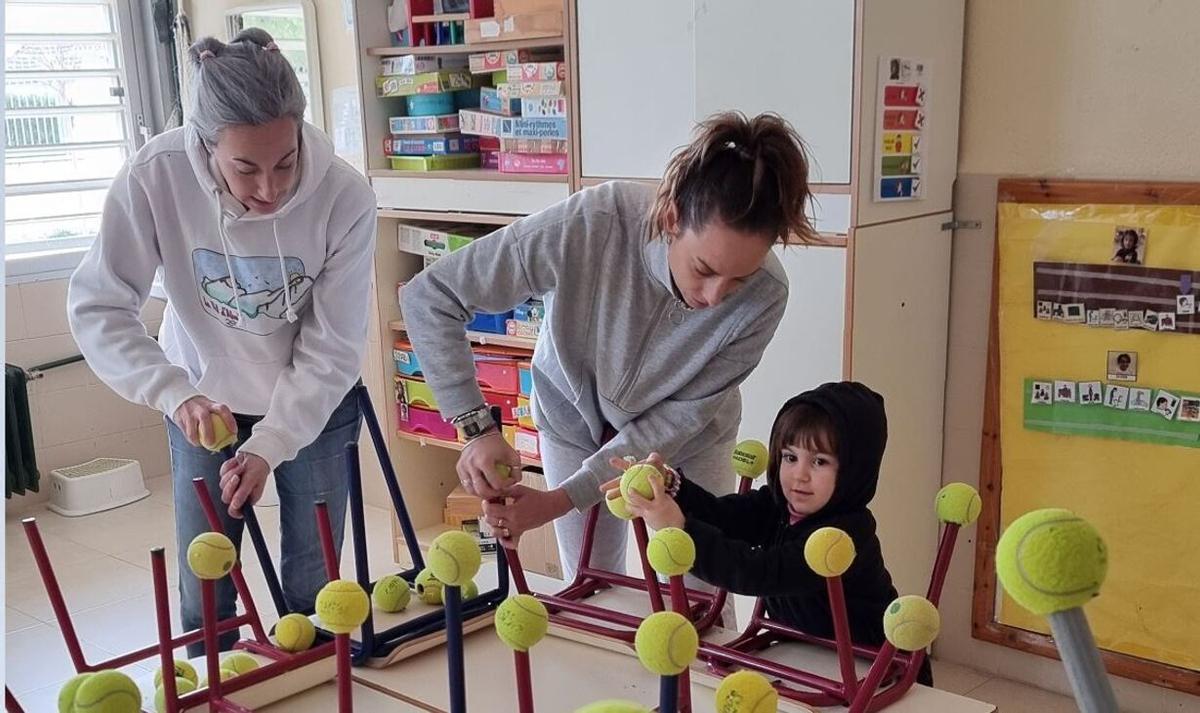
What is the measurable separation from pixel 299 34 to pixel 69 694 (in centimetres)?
313

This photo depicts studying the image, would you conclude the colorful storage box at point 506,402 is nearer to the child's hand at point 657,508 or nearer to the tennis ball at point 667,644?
the child's hand at point 657,508

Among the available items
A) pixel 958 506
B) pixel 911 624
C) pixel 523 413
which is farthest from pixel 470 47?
pixel 911 624

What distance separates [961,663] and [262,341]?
6.08ft

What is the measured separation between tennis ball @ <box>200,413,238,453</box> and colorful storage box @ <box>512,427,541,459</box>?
1642 millimetres

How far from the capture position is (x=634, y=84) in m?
2.54

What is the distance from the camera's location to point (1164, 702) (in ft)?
7.63

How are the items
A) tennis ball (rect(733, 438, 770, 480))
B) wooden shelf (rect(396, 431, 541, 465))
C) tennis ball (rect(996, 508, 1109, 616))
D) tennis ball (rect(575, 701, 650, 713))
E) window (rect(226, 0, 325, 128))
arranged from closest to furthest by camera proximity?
tennis ball (rect(996, 508, 1109, 616)) < tennis ball (rect(575, 701, 650, 713)) < tennis ball (rect(733, 438, 770, 480)) < wooden shelf (rect(396, 431, 541, 465)) < window (rect(226, 0, 325, 128))

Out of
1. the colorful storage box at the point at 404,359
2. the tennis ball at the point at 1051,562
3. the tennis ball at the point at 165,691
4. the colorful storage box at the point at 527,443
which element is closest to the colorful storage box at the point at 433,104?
the colorful storage box at the point at 404,359

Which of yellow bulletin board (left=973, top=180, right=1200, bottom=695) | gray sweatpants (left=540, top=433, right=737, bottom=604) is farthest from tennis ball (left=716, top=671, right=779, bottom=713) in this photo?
yellow bulletin board (left=973, top=180, right=1200, bottom=695)

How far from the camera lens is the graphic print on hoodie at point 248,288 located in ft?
5.72

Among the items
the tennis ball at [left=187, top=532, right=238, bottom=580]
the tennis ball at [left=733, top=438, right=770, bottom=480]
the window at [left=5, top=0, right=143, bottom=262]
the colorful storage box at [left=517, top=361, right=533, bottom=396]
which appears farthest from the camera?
the window at [left=5, top=0, right=143, bottom=262]

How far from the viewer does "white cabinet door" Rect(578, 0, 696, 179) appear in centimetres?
244

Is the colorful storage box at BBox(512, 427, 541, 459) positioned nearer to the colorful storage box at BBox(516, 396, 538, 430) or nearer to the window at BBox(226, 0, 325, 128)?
the colorful storage box at BBox(516, 396, 538, 430)

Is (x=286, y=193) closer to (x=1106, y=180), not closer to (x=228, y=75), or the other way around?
(x=228, y=75)
